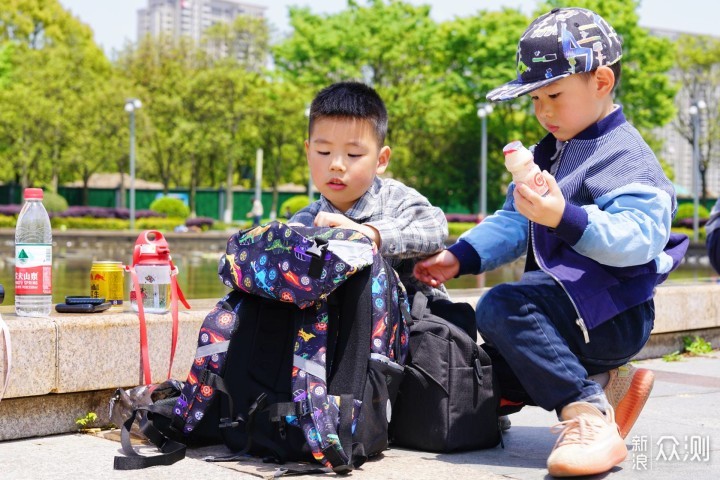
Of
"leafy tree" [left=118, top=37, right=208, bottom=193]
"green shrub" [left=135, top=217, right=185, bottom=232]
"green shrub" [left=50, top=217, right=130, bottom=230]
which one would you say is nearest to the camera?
"green shrub" [left=50, top=217, right=130, bottom=230]

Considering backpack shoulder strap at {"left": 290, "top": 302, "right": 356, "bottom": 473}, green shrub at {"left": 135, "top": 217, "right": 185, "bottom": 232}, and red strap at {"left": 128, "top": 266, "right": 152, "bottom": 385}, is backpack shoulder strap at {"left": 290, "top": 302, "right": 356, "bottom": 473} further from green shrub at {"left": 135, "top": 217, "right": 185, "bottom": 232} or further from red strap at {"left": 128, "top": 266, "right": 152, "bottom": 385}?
green shrub at {"left": 135, "top": 217, "right": 185, "bottom": 232}

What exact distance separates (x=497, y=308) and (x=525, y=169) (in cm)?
60

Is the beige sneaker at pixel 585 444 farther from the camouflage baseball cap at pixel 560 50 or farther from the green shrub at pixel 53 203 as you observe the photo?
the green shrub at pixel 53 203

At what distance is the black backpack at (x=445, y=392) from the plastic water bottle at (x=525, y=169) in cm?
75

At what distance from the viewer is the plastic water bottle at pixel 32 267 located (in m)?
3.99

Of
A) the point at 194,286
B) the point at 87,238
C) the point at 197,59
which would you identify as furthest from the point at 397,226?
the point at 197,59

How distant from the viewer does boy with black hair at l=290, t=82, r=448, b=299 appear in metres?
3.81

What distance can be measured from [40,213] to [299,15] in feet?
119

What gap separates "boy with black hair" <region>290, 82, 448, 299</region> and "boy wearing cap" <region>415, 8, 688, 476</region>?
41 centimetres

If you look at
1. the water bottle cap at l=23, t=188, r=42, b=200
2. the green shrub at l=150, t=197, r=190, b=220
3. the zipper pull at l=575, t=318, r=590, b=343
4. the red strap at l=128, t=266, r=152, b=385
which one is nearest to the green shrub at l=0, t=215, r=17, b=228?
the green shrub at l=150, t=197, r=190, b=220

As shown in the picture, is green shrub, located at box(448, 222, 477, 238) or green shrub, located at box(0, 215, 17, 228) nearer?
green shrub, located at box(0, 215, 17, 228)

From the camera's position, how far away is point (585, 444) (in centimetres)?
322

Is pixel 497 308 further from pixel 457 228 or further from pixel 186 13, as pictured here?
pixel 186 13

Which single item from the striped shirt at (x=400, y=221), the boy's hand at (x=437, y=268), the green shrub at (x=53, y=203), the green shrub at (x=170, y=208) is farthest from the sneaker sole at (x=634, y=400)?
the green shrub at (x=170, y=208)
